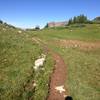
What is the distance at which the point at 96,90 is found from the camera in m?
19.0

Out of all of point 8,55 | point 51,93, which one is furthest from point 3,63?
point 51,93

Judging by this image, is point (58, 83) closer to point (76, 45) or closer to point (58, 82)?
point (58, 82)

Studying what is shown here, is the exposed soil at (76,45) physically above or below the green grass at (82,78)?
above

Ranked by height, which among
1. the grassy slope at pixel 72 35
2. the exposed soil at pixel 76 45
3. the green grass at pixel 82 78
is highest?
the grassy slope at pixel 72 35

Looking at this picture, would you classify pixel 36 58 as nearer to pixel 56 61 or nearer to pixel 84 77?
pixel 56 61

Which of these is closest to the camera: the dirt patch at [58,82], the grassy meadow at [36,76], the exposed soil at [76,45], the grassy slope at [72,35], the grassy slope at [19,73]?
the dirt patch at [58,82]

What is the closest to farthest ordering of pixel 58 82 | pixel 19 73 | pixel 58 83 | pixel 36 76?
pixel 58 83 < pixel 58 82 < pixel 36 76 < pixel 19 73

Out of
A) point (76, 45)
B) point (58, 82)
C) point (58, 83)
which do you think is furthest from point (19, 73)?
point (76, 45)

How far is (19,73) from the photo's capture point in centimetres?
2223

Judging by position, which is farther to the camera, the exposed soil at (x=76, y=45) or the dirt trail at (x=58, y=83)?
the exposed soil at (x=76, y=45)

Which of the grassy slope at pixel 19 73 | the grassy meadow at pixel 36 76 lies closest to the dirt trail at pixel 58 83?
the grassy meadow at pixel 36 76

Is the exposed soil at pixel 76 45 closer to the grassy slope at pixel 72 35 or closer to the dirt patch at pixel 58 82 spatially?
the grassy slope at pixel 72 35

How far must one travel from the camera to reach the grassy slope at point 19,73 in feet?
59.4

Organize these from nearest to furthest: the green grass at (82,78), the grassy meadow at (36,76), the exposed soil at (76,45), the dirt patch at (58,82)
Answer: the dirt patch at (58,82) → the green grass at (82,78) → the grassy meadow at (36,76) → the exposed soil at (76,45)
